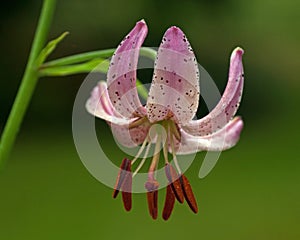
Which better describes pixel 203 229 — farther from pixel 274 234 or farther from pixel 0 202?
pixel 0 202

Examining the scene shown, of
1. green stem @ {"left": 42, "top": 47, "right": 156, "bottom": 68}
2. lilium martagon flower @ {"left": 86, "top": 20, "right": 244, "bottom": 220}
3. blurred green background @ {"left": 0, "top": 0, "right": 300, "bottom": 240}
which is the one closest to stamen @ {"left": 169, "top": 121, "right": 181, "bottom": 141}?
lilium martagon flower @ {"left": 86, "top": 20, "right": 244, "bottom": 220}

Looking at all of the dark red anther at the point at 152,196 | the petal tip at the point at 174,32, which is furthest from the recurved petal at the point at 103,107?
the petal tip at the point at 174,32

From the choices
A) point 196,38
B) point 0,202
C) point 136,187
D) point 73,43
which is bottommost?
point 0,202

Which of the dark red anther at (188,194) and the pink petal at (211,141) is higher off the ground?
the pink petal at (211,141)

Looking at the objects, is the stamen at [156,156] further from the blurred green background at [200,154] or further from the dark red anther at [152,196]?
the blurred green background at [200,154]

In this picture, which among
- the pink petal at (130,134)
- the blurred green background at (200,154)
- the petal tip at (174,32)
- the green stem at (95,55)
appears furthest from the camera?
the blurred green background at (200,154)

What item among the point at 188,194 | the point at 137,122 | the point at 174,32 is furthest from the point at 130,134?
the point at 174,32

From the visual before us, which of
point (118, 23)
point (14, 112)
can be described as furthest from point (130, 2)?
point (14, 112)
